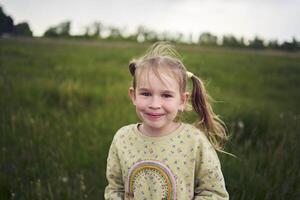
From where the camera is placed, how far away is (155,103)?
1969 millimetres

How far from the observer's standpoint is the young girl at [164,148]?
2014 millimetres

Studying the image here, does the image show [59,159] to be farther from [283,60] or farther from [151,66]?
[283,60]

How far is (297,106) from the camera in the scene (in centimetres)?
564

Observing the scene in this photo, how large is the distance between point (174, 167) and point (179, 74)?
0.46 meters

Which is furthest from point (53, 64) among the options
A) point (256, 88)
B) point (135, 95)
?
point (135, 95)

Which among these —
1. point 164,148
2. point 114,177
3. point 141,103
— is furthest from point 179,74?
point 114,177

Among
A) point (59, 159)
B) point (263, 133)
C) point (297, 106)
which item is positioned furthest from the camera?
point (297, 106)

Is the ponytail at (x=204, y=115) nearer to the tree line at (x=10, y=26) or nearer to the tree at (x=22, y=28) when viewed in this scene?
the tree line at (x=10, y=26)

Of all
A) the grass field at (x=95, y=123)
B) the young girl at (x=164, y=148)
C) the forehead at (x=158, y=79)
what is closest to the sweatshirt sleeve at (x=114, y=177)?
the young girl at (x=164, y=148)

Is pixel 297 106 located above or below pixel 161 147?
below

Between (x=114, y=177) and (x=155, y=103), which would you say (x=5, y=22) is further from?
(x=155, y=103)

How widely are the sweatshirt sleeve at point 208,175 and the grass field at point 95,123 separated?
528 millimetres

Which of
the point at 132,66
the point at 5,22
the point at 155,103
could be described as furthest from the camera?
the point at 5,22

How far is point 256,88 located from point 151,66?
205 inches
